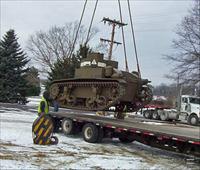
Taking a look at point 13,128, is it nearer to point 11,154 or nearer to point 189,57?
point 11,154

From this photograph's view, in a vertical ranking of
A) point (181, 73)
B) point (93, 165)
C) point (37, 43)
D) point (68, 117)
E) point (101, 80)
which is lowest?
point (93, 165)

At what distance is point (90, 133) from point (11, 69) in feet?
81.3

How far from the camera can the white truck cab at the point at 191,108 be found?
2891cm

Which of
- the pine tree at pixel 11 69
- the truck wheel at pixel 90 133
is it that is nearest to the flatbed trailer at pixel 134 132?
the truck wheel at pixel 90 133

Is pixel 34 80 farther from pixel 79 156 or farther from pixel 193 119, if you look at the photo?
pixel 79 156

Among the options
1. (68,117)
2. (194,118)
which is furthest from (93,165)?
(194,118)

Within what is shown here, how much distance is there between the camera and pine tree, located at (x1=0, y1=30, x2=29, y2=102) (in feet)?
119

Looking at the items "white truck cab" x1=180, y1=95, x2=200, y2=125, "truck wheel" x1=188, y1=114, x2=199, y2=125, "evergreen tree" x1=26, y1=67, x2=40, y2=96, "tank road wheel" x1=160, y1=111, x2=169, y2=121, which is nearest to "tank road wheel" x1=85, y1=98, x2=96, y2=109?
"truck wheel" x1=188, y1=114, x2=199, y2=125

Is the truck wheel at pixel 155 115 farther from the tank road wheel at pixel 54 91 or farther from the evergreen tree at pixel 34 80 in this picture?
the evergreen tree at pixel 34 80

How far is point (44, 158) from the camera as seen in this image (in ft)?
32.2

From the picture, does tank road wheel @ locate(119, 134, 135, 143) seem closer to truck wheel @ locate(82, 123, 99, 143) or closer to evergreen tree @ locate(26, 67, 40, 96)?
truck wheel @ locate(82, 123, 99, 143)

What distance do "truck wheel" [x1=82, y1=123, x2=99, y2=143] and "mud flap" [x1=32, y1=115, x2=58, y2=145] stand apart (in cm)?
130

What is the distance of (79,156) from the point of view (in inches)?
413

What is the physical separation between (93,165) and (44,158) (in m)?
1.26
